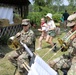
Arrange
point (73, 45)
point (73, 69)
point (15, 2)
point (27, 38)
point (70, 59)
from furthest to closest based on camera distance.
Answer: point (15, 2) < point (27, 38) < point (70, 59) < point (73, 45) < point (73, 69)

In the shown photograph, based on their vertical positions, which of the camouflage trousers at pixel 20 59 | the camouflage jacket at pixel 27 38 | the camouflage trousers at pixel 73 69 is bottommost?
the camouflage trousers at pixel 20 59

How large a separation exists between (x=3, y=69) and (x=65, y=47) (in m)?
3.52

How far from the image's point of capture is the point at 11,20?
15.9 m

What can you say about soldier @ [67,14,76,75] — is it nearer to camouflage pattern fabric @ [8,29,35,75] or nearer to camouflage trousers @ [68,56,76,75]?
camouflage trousers @ [68,56,76,75]

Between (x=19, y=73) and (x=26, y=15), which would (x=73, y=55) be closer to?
(x=19, y=73)

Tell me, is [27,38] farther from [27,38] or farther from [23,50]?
[23,50]

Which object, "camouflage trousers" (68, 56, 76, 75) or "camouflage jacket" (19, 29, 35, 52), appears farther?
"camouflage jacket" (19, 29, 35, 52)

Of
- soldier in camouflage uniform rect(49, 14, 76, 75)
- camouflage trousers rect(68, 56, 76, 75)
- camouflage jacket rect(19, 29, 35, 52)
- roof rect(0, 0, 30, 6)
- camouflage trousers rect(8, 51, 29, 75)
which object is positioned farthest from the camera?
roof rect(0, 0, 30, 6)

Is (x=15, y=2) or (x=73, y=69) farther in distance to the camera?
(x=15, y=2)

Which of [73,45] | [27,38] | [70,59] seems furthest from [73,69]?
[27,38]

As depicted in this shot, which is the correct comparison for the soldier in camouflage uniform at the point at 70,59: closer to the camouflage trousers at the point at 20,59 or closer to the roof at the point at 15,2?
the camouflage trousers at the point at 20,59

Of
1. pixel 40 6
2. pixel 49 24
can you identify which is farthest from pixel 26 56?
pixel 40 6

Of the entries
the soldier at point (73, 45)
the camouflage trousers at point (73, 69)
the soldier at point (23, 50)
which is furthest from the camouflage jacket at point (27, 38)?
the camouflage trousers at point (73, 69)

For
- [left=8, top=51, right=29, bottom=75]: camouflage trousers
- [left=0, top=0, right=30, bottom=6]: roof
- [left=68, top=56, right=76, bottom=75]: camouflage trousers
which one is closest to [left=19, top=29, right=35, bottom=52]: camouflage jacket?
[left=8, top=51, right=29, bottom=75]: camouflage trousers
